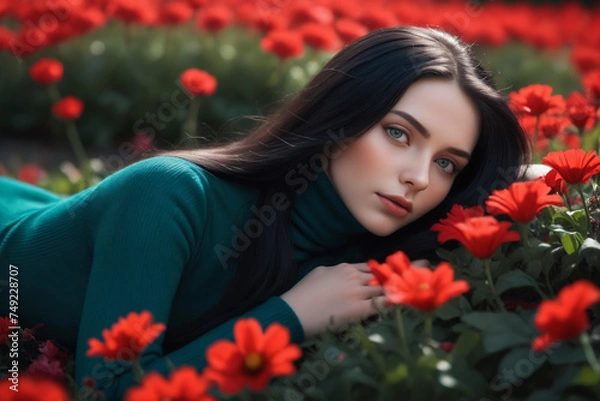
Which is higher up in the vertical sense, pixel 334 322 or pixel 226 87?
pixel 334 322

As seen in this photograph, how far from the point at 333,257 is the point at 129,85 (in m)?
3.15

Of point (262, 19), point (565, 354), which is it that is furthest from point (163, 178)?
point (262, 19)

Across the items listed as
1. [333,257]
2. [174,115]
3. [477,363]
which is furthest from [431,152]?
[174,115]

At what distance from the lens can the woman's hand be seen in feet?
7.34

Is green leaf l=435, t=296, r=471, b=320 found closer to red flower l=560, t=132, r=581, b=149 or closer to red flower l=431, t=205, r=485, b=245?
red flower l=431, t=205, r=485, b=245

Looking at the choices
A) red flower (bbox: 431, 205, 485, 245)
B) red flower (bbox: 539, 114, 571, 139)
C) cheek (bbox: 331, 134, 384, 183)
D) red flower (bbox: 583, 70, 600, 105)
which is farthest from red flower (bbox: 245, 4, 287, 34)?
red flower (bbox: 431, 205, 485, 245)

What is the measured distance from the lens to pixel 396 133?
2.38m

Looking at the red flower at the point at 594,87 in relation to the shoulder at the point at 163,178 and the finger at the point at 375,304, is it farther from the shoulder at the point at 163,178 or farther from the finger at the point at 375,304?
the shoulder at the point at 163,178

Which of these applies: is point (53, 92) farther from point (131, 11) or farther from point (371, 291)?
point (371, 291)

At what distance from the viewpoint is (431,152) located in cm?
235

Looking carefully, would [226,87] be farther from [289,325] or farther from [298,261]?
[289,325]

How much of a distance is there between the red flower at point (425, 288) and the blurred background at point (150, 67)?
308 centimetres

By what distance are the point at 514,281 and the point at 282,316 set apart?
1.83 feet

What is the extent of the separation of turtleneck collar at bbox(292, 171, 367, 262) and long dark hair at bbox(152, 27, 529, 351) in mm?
54
